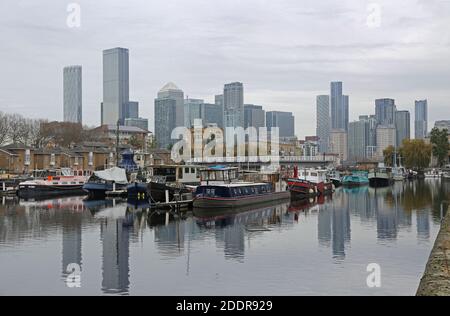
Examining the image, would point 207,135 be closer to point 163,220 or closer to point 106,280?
point 163,220

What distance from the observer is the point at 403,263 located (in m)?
24.4

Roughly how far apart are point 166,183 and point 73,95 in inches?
3645

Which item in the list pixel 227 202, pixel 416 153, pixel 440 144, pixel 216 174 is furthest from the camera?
pixel 416 153

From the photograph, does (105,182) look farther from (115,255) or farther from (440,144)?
(440,144)

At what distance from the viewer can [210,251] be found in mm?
27562

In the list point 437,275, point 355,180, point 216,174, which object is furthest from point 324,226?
point 355,180

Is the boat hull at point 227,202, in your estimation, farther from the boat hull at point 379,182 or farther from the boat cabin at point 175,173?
the boat hull at point 379,182

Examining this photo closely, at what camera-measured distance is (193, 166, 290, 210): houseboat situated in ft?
150

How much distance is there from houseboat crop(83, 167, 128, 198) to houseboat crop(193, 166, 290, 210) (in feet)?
35.1

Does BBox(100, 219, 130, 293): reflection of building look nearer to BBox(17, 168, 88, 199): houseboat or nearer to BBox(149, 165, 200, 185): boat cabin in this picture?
BBox(149, 165, 200, 185): boat cabin

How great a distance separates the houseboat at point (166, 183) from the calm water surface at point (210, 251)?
330 cm

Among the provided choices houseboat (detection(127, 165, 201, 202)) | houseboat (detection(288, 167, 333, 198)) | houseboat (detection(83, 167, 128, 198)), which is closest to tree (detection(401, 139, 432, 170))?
houseboat (detection(288, 167, 333, 198))
